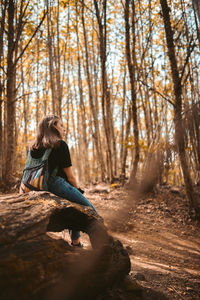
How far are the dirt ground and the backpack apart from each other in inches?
23.0

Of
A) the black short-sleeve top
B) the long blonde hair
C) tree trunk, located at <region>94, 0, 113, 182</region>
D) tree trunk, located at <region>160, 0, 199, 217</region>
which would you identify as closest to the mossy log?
the black short-sleeve top

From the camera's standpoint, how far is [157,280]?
1861 millimetres

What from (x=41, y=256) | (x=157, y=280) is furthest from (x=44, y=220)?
(x=157, y=280)

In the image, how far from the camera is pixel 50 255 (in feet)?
3.52

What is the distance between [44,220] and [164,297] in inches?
45.3

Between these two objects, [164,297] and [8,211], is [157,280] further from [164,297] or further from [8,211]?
[8,211]

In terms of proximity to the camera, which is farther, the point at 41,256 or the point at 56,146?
the point at 56,146

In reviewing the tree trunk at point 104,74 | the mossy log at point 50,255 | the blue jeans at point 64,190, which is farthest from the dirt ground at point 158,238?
the tree trunk at point 104,74

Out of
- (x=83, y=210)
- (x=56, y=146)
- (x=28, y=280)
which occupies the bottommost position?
(x=28, y=280)

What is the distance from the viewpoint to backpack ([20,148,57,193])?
1512mm

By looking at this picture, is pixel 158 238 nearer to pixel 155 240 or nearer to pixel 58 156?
pixel 155 240

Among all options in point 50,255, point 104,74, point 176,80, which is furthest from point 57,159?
point 104,74

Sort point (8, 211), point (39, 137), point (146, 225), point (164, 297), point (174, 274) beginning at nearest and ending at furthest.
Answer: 1. point (8, 211)
2. point (164, 297)
3. point (39, 137)
4. point (174, 274)
5. point (146, 225)

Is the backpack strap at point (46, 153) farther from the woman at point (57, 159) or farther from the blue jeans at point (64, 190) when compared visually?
the blue jeans at point (64, 190)
